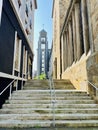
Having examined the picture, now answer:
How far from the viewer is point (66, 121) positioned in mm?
3705

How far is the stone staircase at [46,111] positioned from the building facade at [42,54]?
41819 mm

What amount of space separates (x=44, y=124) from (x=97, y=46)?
2796mm

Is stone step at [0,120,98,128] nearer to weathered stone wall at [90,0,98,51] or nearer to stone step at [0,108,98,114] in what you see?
stone step at [0,108,98,114]

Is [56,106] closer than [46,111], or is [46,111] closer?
[46,111]

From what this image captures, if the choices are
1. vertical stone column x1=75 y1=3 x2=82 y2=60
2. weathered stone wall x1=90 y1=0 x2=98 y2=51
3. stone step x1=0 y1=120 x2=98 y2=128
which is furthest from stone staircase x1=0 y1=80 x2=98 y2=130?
vertical stone column x1=75 y1=3 x2=82 y2=60

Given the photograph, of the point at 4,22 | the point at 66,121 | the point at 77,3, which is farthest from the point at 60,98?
the point at 77,3

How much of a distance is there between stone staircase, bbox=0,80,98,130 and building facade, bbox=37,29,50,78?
41.8m

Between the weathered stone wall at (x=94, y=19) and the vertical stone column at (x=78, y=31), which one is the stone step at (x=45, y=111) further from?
the vertical stone column at (x=78, y=31)

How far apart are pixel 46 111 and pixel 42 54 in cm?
4658

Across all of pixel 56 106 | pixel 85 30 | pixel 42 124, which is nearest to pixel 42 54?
pixel 85 30

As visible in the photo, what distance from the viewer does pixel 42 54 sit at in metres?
50.6

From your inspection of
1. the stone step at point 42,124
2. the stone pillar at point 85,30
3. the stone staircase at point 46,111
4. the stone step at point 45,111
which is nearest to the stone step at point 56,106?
the stone staircase at point 46,111

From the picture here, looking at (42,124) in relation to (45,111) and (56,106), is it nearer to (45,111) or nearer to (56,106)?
(45,111)

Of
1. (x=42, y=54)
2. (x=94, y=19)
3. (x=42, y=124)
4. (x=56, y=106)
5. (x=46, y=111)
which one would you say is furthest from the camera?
(x=42, y=54)
